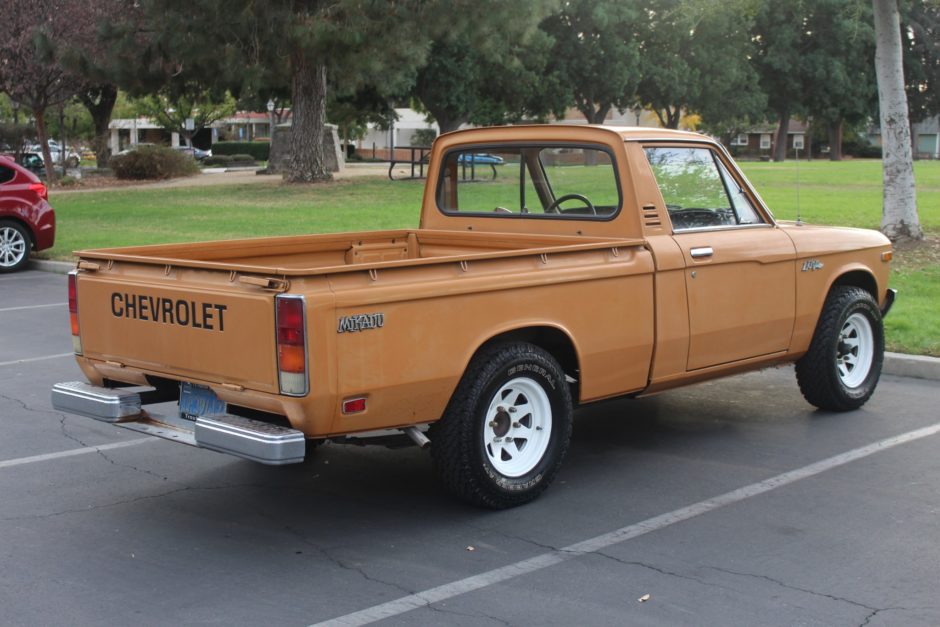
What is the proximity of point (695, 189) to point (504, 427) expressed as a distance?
2068mm

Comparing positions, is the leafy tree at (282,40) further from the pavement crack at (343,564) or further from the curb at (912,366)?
the pavement crack at (343,564)

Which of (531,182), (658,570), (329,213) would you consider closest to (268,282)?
(658,570)

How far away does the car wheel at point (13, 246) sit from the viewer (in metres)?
15.6

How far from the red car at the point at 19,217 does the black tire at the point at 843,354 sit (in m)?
11.9

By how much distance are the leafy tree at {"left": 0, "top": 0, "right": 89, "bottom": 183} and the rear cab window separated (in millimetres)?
24634

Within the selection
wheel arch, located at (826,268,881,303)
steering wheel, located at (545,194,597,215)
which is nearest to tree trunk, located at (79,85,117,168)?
steering wheel, located at (545,194,597,215)

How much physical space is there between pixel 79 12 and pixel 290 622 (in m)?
29.6

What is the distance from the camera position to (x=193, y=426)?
17.1 ft

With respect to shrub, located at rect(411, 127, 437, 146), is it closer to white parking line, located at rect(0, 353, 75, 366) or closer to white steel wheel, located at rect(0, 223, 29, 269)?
white steel wheel, located at rect(0, 223, 29, 269)

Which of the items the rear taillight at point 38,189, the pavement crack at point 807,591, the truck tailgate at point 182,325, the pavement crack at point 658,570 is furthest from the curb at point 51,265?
the pavement crack at point 807,591

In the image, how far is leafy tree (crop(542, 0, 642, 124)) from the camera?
147ft

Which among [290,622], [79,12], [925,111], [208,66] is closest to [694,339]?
[290,622]

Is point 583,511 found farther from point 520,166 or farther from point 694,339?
point 520,166

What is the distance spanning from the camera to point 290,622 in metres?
4.20
